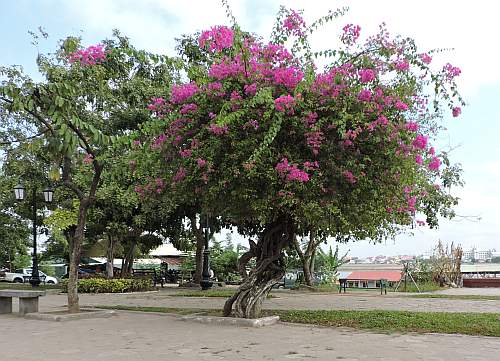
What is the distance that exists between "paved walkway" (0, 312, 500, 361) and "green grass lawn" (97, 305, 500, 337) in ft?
1.85

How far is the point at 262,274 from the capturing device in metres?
11.3

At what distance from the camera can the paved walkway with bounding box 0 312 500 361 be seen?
722 centimetres

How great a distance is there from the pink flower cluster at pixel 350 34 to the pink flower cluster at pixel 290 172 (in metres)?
2.61

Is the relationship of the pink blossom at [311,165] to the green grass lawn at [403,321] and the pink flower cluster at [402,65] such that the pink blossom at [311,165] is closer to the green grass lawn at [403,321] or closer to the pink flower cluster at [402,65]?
the pink flower cluster at [402,65]

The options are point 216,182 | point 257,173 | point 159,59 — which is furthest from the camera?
point 216,182

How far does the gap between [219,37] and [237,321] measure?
215 inches

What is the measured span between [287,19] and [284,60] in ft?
2.57

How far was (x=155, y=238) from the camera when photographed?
2720cm

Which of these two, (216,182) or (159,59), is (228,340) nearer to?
(216,182)

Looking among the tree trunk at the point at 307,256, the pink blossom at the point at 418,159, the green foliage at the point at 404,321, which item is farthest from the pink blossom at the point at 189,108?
the tree trunk at the point at 307,256

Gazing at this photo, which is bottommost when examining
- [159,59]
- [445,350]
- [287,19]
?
[445,350]

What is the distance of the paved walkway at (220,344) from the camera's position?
23.7 feet

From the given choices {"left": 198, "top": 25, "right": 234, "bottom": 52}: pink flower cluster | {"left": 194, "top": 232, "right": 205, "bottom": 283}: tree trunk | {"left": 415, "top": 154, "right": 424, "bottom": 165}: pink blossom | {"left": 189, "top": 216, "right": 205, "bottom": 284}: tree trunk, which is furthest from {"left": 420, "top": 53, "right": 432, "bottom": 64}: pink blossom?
{"left": 194, "top": 232, "right": 205, "bottom": 283}: tree trunk

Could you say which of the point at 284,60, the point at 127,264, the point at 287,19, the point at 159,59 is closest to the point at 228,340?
the point at 159,59
